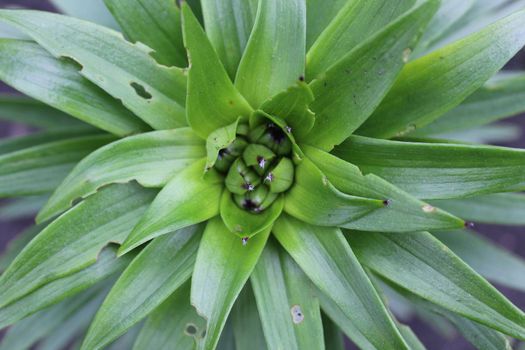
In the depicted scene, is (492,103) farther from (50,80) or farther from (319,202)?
(50,80)

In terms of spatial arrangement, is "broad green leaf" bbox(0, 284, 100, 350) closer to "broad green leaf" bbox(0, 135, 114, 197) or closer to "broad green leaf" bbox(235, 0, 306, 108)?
"broad green leaf" bbox(0, 135, 114, 197)

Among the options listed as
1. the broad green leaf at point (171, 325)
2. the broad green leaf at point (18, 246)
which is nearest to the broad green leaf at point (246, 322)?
the broad green leaf at point (171, 325)

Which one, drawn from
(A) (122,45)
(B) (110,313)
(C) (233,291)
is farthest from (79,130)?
(C) (233,291)

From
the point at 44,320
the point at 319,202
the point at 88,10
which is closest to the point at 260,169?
the point at 319,202

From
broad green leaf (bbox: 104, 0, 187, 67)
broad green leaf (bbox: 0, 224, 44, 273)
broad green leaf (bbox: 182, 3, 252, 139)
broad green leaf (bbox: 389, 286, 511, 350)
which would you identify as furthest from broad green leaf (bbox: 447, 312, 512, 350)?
broad green leaf (bbox: 0, 224, 44, 273)

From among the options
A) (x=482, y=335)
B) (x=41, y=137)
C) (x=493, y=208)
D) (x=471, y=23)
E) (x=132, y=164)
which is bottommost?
(x=482, y=335)

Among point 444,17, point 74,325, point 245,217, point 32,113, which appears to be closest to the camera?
point 245,217

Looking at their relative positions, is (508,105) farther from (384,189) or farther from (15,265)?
(15,265)
